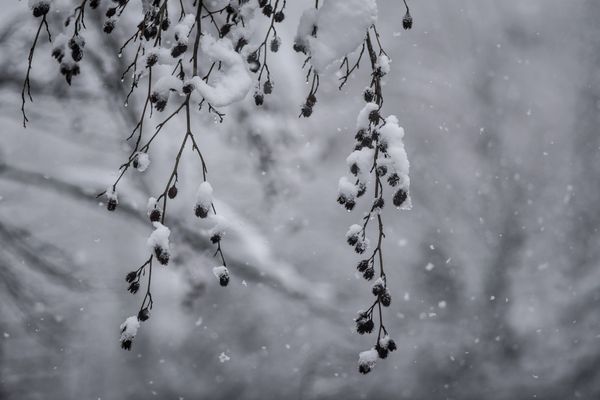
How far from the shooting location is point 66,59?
59.1 inches

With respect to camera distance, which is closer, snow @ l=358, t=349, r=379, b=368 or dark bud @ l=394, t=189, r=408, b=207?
dark bud @ l=394, t=189, r=408, b=207

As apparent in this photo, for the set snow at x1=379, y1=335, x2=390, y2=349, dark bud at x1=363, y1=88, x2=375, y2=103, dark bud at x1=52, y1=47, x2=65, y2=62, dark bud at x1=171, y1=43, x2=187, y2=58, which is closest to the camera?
dark bud at x1=52, y1=47, x2=65, y2=62

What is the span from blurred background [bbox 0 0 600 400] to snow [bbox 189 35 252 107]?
239 inches

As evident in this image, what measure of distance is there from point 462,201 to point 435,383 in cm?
327

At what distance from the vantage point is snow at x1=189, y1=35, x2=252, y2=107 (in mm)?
1555

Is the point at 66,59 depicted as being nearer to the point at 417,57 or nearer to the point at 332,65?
the point at 332,65

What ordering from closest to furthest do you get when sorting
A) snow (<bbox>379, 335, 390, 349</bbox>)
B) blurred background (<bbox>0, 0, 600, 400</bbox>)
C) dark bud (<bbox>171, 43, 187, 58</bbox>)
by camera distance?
1. dark bud (<bbox>171, 43, 187, 58</bbox>)
2. snow (<bbox>379, 335, 390, 349</bbox>)
3. blurred background (<bbox>0, 0, 600, 400</bbox>)

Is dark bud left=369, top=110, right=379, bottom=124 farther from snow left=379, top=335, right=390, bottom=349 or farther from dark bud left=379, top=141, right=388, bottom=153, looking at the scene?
snow left=379, top=335, right=390, bottom=349

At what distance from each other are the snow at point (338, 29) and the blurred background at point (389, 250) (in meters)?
6.14

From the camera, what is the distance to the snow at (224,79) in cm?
155

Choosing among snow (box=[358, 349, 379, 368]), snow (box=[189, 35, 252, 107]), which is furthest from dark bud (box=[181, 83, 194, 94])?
snow (box=[358, 349, 379, 368])

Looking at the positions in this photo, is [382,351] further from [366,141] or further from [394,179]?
[366,141]

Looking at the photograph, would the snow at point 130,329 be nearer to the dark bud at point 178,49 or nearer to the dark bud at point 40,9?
the dark bud at point 178,49

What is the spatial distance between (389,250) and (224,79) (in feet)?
26.3
